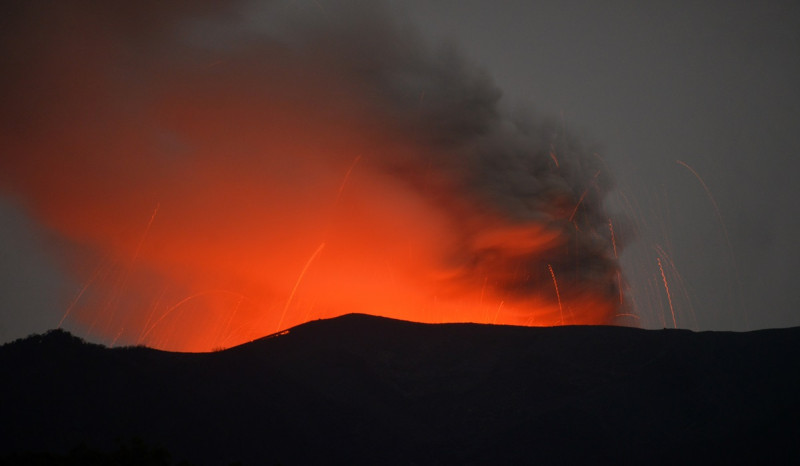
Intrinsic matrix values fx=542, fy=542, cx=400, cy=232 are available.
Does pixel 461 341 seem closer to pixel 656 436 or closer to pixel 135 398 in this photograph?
pixel 656 436

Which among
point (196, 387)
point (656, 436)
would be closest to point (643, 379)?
point (656, 436)

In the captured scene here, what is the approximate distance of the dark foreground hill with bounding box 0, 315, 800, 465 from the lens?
36.2 m

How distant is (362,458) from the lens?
1510 inches

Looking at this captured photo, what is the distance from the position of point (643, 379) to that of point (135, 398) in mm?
40251

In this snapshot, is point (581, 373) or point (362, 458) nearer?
point (362, 458)

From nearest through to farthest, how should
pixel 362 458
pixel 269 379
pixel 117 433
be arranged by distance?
pixel 117 433 < pixel 362 458 < pixel 269 379

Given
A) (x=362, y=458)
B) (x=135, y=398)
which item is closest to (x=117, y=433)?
(x=135, y=398)

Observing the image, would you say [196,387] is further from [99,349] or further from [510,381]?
[510,381]

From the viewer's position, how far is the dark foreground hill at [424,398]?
36.2 meters

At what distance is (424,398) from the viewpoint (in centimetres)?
4631

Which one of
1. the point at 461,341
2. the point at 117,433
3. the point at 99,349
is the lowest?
the point at 117,433

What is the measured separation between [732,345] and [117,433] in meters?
50.5

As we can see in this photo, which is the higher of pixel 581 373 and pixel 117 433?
pixel 581 373

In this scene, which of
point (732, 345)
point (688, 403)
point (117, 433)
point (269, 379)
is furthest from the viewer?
point (732, 345)
